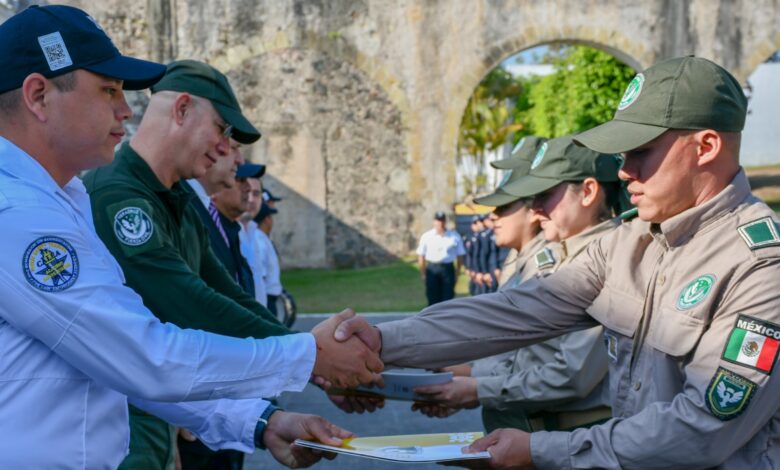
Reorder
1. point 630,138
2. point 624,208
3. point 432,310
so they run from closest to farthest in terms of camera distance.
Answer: point 630,138, point 432,310, point 624,208

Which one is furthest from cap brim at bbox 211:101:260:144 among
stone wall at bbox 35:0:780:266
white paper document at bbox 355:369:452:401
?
stone wall at bbox 35:0:780:266

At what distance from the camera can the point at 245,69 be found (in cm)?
1759

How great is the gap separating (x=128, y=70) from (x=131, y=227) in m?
0.84

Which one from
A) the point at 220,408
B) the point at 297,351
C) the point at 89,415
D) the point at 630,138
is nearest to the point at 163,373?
the point at 89,415

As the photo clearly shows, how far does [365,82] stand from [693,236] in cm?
1549

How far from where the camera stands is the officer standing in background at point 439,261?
1273cm

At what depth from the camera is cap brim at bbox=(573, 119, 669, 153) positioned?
2.47 m

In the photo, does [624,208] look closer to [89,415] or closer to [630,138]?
[630,138]

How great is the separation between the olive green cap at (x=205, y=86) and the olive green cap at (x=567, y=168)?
1204 millimetres

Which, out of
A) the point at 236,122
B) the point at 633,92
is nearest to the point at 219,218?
the point at 236,122

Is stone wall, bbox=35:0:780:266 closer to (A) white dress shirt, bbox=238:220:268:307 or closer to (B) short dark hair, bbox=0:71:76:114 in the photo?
(A) white dress shirt, bbox=238:220:268:307

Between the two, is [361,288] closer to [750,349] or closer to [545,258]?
[545,258]

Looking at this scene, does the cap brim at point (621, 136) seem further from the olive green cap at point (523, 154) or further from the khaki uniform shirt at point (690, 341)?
the olive green cap at point (523, 154)

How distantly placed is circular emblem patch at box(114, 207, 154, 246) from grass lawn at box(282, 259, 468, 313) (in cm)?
983
